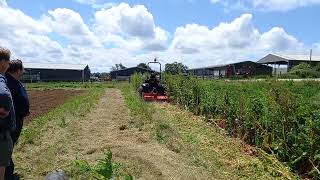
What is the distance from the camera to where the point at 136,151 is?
8656 millimetres

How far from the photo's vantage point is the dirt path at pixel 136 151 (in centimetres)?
740

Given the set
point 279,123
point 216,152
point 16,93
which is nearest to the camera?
point 16,93

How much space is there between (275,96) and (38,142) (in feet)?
15.4

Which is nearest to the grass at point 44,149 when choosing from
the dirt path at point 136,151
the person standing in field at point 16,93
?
the dirt path at point 136,151

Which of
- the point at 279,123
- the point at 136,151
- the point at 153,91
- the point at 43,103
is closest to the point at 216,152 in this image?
the point at 279,123

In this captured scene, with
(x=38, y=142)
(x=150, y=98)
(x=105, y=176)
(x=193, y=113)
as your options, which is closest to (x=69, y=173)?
(x=105, y=176)

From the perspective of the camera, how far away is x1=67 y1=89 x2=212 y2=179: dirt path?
740cm

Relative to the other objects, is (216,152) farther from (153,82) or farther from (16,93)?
(153,82)

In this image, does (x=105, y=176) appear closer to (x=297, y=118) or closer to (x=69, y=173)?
(x=69, y=173)

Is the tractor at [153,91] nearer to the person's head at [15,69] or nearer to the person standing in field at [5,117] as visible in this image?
the person's head at [15,69]

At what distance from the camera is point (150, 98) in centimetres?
2261

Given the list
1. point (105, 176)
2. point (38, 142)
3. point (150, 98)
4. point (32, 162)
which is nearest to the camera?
point (105, 176)

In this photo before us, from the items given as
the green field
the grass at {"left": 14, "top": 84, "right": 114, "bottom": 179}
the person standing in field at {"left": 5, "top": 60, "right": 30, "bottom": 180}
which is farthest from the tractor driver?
the person standing in field at {"left": 5, "top": 60, "right": 30, "bottom": 180}

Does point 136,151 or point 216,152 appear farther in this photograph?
point 216,152
